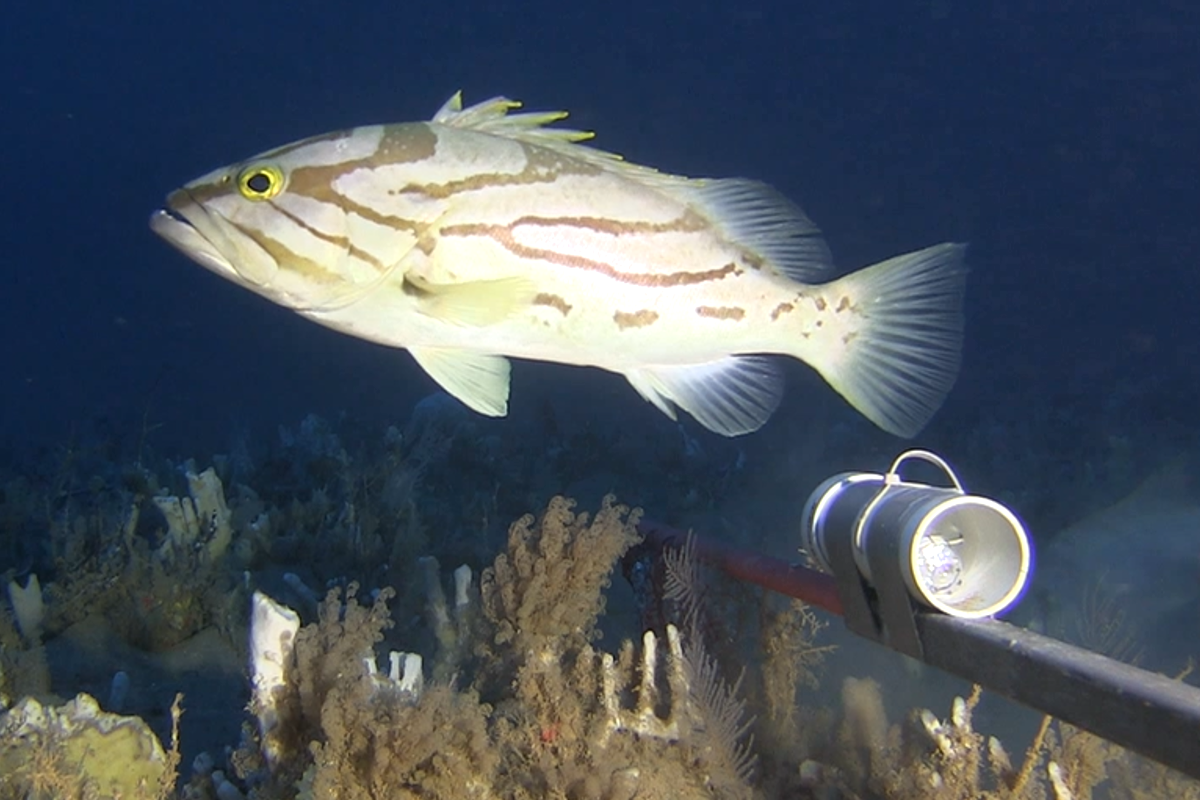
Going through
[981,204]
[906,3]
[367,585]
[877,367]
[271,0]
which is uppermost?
[271,0]

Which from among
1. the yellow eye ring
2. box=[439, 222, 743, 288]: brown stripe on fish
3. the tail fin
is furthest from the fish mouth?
the tail fin

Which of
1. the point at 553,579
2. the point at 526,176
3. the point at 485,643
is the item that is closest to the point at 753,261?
the point at 526,176

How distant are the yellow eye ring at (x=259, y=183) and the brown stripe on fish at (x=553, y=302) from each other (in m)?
0.89

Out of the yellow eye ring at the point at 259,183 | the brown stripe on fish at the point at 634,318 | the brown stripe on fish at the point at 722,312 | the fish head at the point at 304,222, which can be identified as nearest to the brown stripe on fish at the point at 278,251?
the fish head at the point at 304,222

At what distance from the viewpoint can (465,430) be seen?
930 centimetres

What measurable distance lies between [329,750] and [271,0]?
88.0m

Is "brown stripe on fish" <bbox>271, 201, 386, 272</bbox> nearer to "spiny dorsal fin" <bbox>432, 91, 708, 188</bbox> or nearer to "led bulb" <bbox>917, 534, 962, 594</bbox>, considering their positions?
"spiny dorsal fin" <bbox>432, 91, 708, 188</bbox>

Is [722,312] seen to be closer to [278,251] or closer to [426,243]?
[426,243]

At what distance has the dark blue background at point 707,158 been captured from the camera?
2552 cm

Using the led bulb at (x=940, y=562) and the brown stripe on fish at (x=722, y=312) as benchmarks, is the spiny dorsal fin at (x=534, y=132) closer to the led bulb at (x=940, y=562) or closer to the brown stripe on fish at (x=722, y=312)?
the brown stripe on fish at (x=722, y=312)

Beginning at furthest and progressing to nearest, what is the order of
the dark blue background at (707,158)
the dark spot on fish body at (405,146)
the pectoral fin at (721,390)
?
the dark blue background at (707,158) → the pectoral fin at (721,390) → the dark spot on fish body at (405,146)

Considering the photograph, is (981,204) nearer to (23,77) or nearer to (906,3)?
(906,3)

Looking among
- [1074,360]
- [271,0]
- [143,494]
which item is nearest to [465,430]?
[143,494]

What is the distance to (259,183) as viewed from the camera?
251cm
